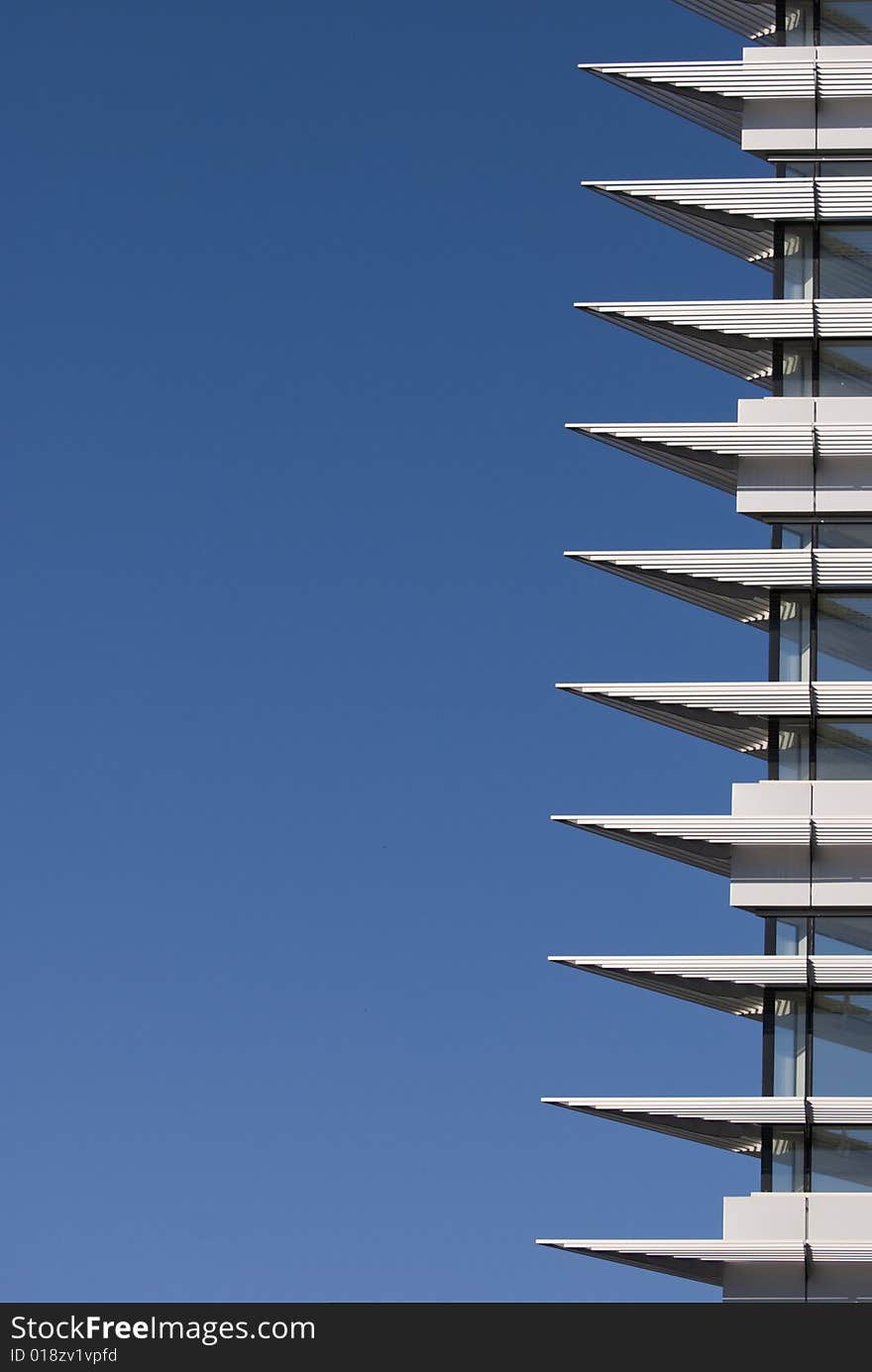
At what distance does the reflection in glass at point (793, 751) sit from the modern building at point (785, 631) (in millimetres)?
64

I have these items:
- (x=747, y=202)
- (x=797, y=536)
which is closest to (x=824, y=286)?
(x=747, y=202)

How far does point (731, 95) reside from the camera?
190ft

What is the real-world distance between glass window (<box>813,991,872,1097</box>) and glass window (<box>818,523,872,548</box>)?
974 cm

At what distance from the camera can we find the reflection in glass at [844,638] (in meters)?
52.9

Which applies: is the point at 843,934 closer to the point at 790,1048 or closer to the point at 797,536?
the point at 790,1048

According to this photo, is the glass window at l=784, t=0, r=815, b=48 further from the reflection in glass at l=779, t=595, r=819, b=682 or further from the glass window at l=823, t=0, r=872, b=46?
the reflection in glass at l=779, t=595, r=819, b=682

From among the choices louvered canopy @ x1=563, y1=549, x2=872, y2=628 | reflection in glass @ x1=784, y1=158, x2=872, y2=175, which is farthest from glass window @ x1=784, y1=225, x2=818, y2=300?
louvered canopy @ x1=563, y1=549, x2=872, y2=628

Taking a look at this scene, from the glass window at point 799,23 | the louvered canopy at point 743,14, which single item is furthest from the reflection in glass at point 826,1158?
the louvered canopy at point 743,14

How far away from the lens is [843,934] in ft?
167
